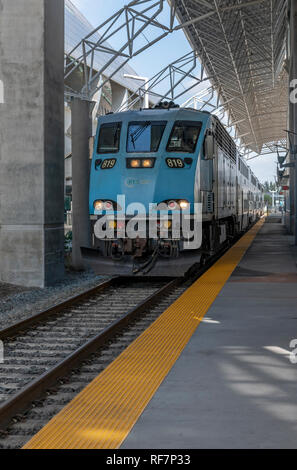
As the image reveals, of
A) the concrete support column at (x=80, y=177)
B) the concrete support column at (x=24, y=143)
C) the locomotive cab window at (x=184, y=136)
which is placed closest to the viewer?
the locomotive cab window at (x=184, y=136)

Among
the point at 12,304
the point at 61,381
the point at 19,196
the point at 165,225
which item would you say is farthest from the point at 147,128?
the point at 61,381

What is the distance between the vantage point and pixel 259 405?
4.36 meters

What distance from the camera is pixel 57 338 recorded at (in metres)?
7.29

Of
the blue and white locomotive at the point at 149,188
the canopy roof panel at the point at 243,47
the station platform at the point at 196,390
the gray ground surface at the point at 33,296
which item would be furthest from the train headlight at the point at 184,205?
the canopy roof panel at the point at 243,47

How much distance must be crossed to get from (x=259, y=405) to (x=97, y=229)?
7537 mm

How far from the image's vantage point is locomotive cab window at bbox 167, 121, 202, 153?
38.9 feet

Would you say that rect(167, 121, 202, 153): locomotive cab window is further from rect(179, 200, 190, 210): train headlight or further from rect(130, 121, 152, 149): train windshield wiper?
rect(179, 200, 190, 210): train headlight

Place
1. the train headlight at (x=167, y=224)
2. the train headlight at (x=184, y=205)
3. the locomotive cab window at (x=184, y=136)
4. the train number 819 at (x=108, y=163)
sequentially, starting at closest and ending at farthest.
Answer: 1. the train headlight at (x=167, y=224)
2. the train headlight at (x=184, y=205)
3. the locomotive cab window at (x=184, y=136)
4. the train number 819 at (x=108, y=163)

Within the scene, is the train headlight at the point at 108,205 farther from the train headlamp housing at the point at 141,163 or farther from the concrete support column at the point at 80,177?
the concrete support column at the point at 80,177

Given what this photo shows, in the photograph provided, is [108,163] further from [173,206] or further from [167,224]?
[167,224]

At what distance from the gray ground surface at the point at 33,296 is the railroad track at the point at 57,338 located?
0.54m

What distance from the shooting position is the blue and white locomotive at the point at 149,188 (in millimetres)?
11281
